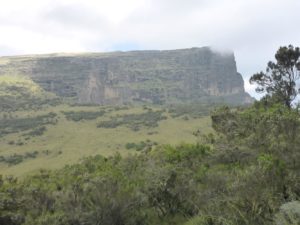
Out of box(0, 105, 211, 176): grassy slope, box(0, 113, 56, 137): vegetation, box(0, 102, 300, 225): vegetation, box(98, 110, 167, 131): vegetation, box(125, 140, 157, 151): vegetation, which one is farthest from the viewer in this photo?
box(0, 113, 56, 137): vegetation

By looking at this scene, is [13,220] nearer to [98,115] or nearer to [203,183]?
[203,183]

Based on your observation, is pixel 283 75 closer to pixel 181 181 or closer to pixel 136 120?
pixel 181 181

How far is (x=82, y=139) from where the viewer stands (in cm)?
13050

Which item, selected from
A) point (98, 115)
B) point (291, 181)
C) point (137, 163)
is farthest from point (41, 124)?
point (291, 181)

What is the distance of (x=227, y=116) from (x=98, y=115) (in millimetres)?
120985

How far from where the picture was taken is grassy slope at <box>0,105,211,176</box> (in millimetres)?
113125

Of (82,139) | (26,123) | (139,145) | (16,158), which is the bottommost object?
(16,158)

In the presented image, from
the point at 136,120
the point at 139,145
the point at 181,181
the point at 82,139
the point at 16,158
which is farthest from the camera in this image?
the point at 136,120

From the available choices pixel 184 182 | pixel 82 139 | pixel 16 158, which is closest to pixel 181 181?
pixel 184 182

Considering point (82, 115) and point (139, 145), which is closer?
point (139, 145)

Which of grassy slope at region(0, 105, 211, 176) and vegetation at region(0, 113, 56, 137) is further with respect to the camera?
vegetation at region(0, 113, 56, 137)

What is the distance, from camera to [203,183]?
122 feet

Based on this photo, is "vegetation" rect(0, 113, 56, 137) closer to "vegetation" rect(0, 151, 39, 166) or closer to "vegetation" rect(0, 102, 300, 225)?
"vegetation" rect(0, 151, 39, 166)

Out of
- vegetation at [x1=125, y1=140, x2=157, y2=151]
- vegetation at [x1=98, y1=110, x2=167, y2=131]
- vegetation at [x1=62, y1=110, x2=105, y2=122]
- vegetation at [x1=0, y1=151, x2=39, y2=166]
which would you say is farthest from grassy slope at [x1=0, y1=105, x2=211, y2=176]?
vegetation at [x1=62, y1=110, x2=105, y2=122]
